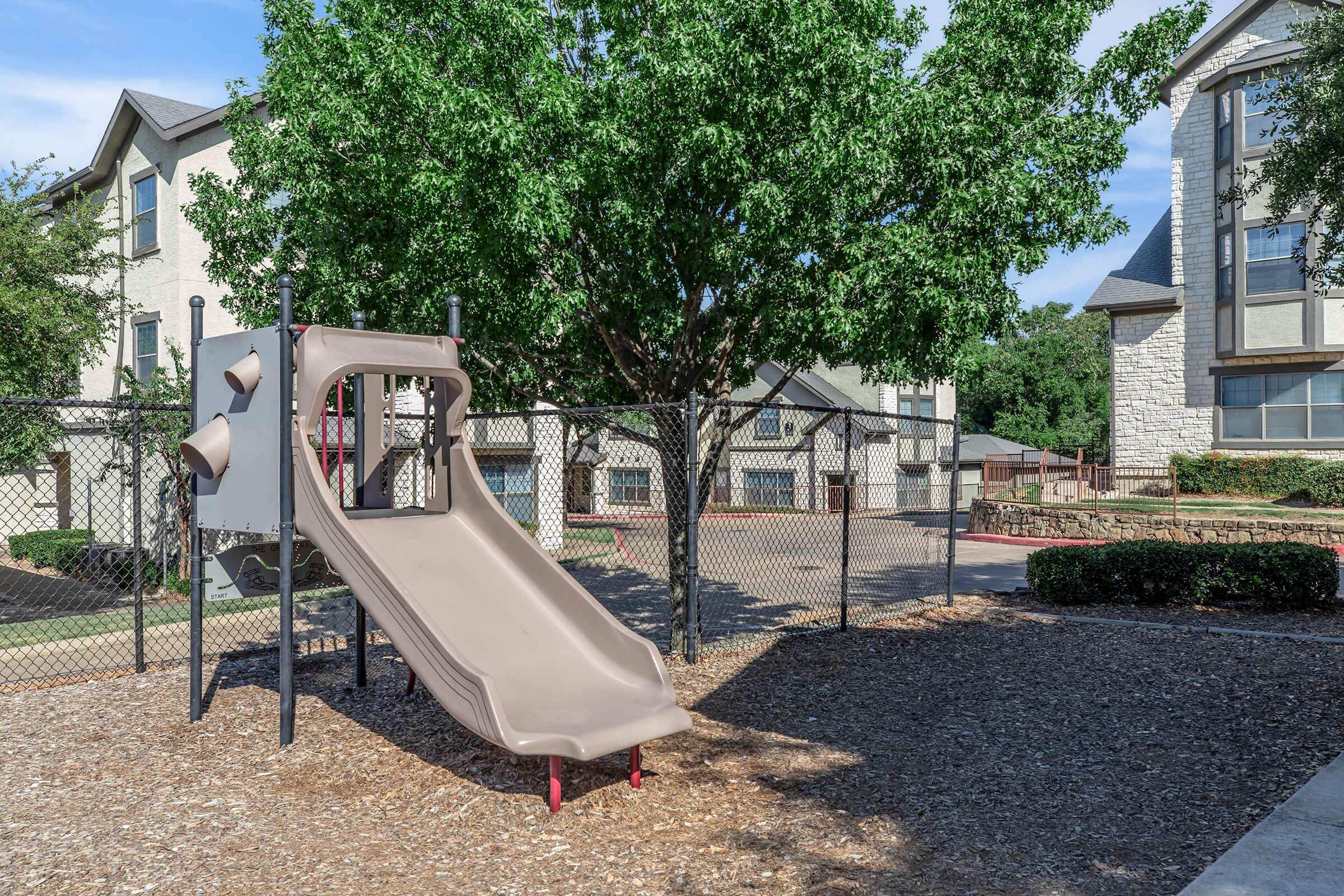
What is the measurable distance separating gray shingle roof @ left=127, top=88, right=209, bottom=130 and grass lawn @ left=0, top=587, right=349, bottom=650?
11283mm

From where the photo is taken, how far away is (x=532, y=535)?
14.3m

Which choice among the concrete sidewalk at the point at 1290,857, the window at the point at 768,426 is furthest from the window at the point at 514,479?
the concrete sidewalk at the point at 1290,857

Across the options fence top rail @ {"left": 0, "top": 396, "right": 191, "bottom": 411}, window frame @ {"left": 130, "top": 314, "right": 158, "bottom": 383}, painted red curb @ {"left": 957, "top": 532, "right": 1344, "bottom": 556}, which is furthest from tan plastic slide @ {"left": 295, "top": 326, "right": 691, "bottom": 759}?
painted red curb @ {"left": 957, "top": 532, "right": 1344, "bottom": 556}

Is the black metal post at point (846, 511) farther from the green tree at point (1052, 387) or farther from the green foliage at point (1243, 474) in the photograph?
the green tree at point (1052, 387)

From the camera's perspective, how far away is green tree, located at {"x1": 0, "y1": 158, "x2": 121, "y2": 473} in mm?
13258

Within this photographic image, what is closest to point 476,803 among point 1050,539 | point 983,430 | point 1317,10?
point 1317,10

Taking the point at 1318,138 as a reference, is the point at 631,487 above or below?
below

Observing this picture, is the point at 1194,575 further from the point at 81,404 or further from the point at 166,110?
the point at 166,110

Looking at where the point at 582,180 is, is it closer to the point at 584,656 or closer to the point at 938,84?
the point at 938,84

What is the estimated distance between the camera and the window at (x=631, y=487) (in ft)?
91.6

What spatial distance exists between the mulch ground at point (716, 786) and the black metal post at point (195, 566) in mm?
269

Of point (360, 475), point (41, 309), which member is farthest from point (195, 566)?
point (41, 309)

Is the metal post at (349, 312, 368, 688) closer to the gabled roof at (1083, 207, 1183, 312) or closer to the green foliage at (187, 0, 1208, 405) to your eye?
the green foliage at (187, 0, 1208, 405)

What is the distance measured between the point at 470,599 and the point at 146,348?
59.7 ft
